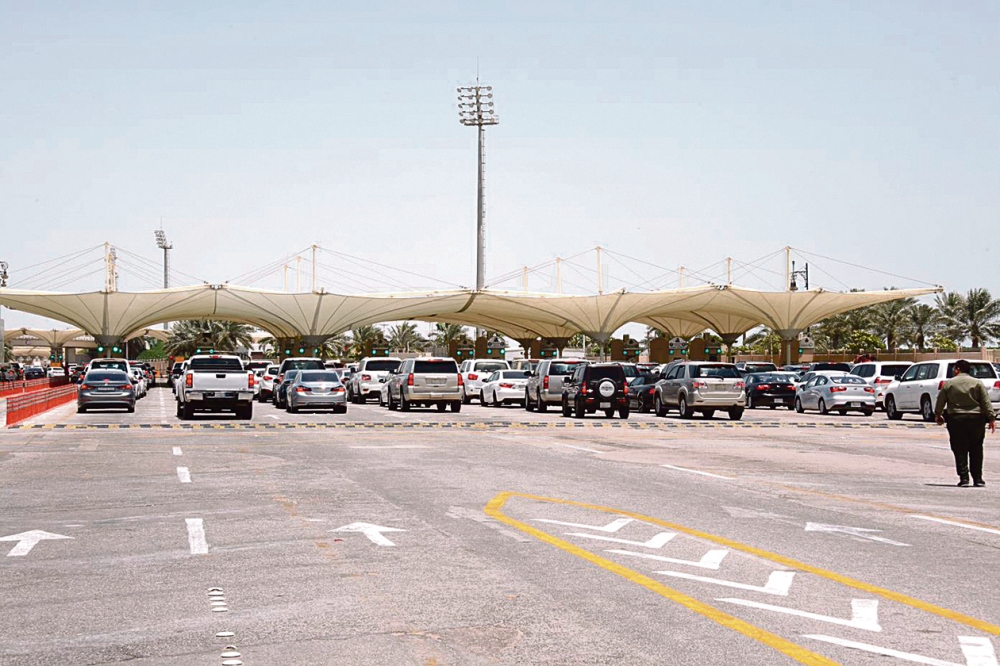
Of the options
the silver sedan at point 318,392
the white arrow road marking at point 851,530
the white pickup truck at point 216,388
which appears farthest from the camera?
the silver sedan at point 318,392

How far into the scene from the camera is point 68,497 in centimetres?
→ 1496

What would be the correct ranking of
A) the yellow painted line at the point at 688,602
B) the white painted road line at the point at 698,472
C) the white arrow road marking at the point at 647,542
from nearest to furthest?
the yellow painted line at the point at 688,602 → the white arrow road marking at the point at 647,542 → the white painted road line at the point at 698,472

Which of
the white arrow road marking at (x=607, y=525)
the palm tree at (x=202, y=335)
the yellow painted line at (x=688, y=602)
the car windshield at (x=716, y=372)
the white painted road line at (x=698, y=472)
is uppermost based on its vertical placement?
the palm tree at (x=202, y=335)

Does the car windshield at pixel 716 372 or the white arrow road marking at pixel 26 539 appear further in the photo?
the car windshield at pixel 716 372

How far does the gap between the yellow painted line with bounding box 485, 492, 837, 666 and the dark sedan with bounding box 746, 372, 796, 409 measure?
38.0 metres

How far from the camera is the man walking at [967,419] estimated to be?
16.4 meters

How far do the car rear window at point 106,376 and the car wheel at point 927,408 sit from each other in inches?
1024

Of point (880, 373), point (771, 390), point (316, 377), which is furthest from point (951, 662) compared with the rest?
point (771, 390)

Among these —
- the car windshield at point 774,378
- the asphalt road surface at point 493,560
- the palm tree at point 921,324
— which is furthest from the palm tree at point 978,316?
the asphalt road surface at point 493,560

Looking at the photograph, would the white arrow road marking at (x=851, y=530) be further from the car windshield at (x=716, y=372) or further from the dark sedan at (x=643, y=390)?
the dark sedan at (x=643, y=390)

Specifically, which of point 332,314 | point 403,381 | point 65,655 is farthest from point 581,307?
point 65,655

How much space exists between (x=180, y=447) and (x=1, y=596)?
15.6 m

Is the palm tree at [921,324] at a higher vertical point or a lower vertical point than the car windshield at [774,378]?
higher

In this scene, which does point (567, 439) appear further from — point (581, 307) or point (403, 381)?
point (581, 307)
